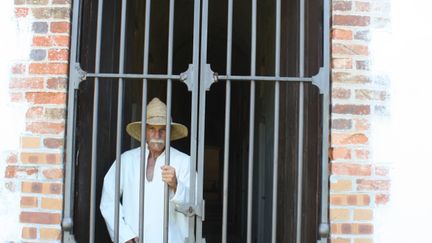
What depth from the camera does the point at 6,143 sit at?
2949 mm

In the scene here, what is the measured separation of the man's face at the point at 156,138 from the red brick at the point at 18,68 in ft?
3.35

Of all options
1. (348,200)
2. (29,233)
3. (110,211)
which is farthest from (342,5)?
(29,233)

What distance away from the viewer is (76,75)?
2.97 m

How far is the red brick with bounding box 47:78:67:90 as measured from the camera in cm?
296

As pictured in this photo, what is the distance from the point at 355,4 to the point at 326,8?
0.56 feet

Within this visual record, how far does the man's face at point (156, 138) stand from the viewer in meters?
3.64

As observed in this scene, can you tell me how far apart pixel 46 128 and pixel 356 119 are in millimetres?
1806

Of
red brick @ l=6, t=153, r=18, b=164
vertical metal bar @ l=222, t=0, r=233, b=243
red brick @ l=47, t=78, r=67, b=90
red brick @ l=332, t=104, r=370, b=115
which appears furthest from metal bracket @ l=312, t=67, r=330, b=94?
red brick @ l=6, t=153, r=18, b=164

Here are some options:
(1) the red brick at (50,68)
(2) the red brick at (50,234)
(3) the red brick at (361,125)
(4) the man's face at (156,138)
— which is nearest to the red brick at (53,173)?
(2) the red brick at (50,234)

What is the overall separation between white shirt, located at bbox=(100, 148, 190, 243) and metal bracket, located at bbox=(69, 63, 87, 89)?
803 mm

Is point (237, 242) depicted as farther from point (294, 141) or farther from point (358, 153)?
point (358, 153)

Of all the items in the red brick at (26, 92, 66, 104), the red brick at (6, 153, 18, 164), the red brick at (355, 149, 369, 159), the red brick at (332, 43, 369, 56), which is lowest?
the red brick at (6, 153, 18, 164)

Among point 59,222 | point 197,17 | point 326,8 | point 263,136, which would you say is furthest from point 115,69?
point 263,136

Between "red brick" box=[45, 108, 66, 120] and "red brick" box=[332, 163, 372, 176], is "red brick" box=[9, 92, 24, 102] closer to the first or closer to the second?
"red brick" box=[45, 108, 66, 120]
